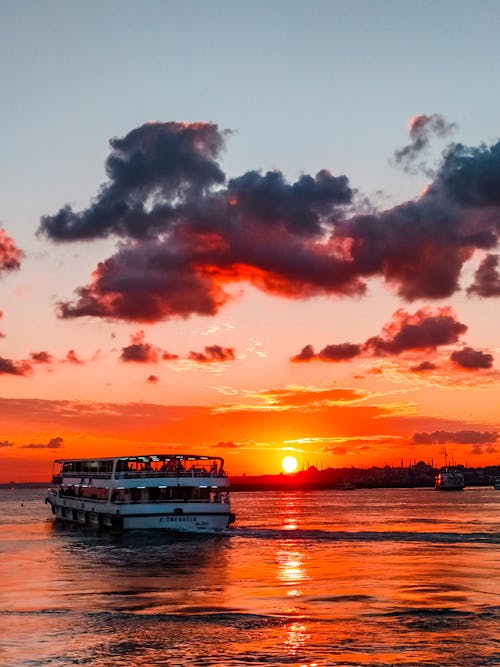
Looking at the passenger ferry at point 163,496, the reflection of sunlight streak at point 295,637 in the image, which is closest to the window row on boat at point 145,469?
the passenger ferry at point 163,496

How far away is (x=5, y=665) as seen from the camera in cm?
3872

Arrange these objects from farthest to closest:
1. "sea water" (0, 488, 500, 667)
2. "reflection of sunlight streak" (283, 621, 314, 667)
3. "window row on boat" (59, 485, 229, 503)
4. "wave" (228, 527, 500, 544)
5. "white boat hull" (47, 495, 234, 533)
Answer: "wave" (228, 527, 500, 544), "window row on boat" (59, 485, 229, 503), "white boat hull" (47, 495, 234, 533), "reflection of sunlight streak" (283, 621, 314, 667), "sea water" (0, 488, 500, 667)

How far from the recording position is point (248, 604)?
184 feet

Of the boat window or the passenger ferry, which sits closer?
the passenger ferry

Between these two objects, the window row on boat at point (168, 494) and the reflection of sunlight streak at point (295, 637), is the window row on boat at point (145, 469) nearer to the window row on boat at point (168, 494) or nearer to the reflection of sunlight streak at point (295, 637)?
the window row on boat at point (168, 494)

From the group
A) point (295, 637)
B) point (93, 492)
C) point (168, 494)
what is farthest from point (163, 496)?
point (295, 637)

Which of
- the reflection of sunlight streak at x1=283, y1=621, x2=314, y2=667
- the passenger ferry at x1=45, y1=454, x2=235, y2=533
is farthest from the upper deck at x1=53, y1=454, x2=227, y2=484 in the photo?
the reflection of sunlight streak at x1=283, y1=621, x2=314, y2=667

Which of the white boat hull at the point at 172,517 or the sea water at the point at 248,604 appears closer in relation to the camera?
the sea water at the point at 248,604

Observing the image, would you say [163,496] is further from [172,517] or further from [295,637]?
[295,637]

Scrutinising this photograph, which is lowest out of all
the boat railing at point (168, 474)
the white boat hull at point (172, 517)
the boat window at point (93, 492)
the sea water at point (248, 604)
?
the sea water at point (248, 604)

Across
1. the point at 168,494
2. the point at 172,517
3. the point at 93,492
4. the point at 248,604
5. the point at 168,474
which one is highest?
the point at 168,474

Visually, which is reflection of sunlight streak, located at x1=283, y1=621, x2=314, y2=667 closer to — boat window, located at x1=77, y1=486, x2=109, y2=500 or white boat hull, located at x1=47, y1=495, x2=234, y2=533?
white boat hull, located at x1=47, y1=495, x2=234, y2=533

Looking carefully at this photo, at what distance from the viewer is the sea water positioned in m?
40.7

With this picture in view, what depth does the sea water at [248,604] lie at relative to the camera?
40656mm
